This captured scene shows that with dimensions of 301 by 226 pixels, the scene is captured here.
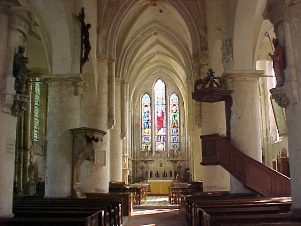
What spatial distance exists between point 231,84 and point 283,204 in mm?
5504

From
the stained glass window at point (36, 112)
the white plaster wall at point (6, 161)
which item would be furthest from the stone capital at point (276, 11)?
the stained glass window at point (36, 112)

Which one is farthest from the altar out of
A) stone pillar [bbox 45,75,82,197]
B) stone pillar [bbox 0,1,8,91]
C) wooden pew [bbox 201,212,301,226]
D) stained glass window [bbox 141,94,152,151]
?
wooden pew [bbox 201,212,301,226]

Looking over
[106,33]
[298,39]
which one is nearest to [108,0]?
[106,33]

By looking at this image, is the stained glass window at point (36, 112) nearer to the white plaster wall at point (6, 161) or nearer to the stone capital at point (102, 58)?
the stone capital at point (102, 58)

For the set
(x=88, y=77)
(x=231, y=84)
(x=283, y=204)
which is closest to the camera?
(x=283, y=204)

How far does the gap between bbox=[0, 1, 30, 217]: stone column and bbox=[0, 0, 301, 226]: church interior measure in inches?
0.7

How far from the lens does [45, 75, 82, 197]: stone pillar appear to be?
1191 centimetres

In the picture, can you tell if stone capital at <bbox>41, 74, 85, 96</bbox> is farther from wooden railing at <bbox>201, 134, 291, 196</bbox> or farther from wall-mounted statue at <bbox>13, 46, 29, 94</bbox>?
wall-mounted statue at <bbox>13, 46, 29, 94</bbox>

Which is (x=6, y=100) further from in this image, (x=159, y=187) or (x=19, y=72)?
(x=159, y=187)

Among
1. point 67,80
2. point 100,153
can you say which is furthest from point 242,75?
point 100,153

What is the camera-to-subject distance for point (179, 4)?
67.0 ft

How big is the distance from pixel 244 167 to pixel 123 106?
1475cm

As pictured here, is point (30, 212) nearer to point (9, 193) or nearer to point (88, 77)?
point (9, 193)

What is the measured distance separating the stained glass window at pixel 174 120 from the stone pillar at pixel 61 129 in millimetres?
26593
